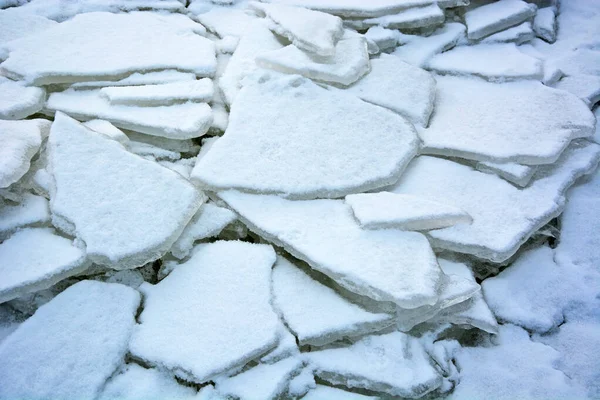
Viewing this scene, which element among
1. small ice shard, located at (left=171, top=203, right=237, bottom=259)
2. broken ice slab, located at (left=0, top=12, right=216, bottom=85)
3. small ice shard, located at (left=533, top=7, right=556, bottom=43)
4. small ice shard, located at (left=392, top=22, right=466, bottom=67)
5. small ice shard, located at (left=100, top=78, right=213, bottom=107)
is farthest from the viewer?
small ice shard, located at (left=533, top=7, right=556, bottom=43)

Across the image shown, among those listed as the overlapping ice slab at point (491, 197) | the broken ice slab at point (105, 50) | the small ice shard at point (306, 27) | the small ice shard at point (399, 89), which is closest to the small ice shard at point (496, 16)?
the small ice shard at point (399, 89)

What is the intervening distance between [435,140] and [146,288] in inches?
45.2

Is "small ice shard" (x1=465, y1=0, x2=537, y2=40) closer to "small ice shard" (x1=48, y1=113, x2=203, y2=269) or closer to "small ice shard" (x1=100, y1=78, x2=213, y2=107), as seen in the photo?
"small ice shard" (x1=100, y1=78, x2=213, y2=107)

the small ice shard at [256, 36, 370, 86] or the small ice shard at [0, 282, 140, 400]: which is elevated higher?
the small ice shard at [256, 36, 370, 86]

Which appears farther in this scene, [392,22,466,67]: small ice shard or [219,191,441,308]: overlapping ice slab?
[392,22,466,67]: small ice shard

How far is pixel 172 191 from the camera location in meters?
1.76

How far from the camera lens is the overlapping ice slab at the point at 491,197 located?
1.76 m

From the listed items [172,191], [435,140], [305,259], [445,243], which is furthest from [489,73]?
[172,191]

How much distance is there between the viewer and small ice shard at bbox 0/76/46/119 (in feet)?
6.75

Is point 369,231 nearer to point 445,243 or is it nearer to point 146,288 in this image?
point 445,243

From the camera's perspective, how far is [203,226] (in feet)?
5.87

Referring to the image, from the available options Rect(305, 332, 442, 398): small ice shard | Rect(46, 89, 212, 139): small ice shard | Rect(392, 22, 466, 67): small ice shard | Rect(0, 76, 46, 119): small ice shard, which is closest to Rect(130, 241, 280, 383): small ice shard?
Rect(305, 332, 442, 398): small ice shard

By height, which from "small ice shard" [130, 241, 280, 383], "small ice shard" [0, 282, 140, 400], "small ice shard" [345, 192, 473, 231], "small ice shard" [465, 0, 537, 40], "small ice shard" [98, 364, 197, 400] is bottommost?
"small ice shard" [98, 364, 197, 400]

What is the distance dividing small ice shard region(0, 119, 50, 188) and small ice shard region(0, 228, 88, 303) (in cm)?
19
